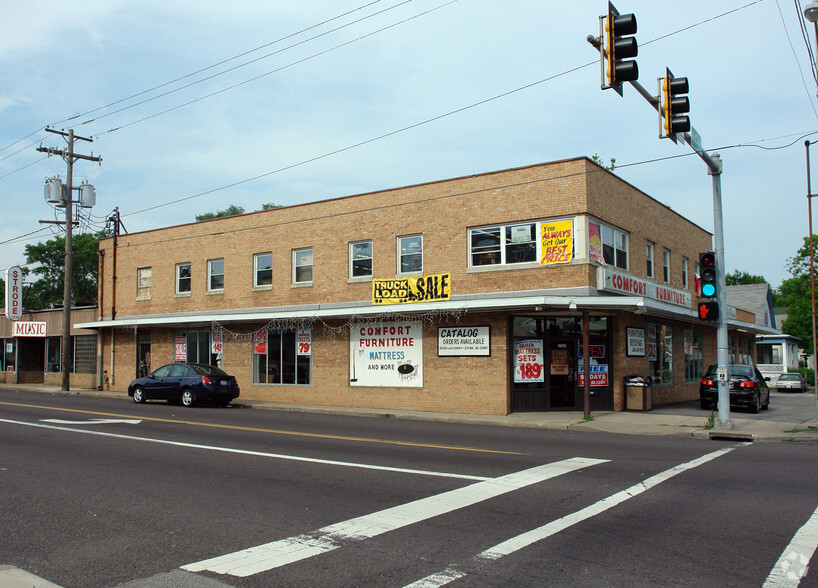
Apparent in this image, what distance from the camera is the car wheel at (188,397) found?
906 inches

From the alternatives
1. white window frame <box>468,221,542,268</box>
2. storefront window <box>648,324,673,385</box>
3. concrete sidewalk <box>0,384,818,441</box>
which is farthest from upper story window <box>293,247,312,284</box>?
storefront window <box>648,324,673,385</box>

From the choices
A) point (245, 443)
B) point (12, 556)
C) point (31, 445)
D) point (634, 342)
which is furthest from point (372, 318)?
point (12, 556)

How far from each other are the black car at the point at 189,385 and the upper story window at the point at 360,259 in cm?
558

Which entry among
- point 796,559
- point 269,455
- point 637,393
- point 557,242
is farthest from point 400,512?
point 637,393

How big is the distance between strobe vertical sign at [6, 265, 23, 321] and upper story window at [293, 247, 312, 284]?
19.2m

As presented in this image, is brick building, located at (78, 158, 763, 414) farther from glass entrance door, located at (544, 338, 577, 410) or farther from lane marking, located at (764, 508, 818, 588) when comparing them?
lane marking, located at (764, 508, 818, 588)

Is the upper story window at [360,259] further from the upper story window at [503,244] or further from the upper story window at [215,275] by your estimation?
the upper story window at [215,275]

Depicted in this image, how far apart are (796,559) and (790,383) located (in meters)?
39.8

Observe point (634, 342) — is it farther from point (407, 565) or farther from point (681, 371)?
point (407, 565)

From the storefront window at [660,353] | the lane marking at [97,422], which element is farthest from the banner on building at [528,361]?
the lane marking at [97,422]

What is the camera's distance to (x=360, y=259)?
77.5ft

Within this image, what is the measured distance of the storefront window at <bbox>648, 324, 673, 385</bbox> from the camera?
2342 centimetres

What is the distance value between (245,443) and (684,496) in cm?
788

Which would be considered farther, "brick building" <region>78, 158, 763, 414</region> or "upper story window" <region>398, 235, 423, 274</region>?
"upper story window" <region>398, 235, 423, 274</region>
